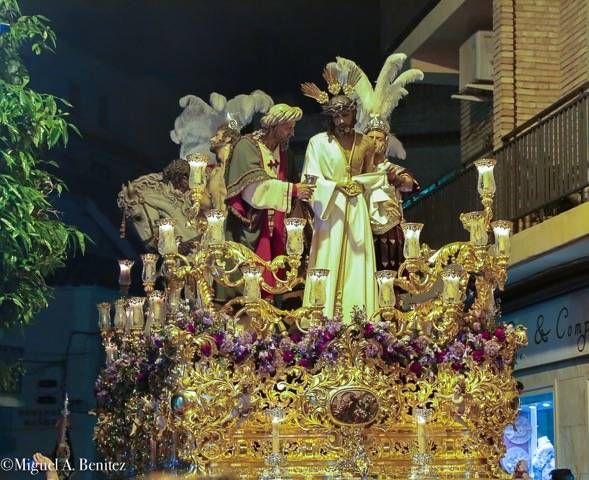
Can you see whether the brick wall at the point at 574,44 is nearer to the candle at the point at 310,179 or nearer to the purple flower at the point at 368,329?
the candle at the point at 310,179

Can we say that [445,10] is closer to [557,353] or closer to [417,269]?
[557,353]

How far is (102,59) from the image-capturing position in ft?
61.7

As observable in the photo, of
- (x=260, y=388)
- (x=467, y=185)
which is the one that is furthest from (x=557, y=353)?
(x=260, y=388)

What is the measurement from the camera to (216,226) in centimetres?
876

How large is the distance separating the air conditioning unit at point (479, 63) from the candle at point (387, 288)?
8.32m

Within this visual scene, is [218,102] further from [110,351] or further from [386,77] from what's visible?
[110,351]

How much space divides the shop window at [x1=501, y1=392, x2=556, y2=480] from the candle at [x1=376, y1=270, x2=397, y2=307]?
5.08m

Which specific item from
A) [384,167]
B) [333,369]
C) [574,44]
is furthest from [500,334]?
[574,44]

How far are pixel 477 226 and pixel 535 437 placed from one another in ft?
20.1

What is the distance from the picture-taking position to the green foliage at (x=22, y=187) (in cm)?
1051

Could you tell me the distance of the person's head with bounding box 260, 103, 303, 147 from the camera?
9.91m

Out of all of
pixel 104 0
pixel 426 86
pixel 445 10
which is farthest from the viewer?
pixel 426 86

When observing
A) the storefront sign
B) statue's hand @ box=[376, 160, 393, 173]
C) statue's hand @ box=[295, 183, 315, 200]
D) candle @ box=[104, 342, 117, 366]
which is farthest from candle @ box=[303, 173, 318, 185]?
the storefront sign

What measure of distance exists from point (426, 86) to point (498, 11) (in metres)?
5.05
